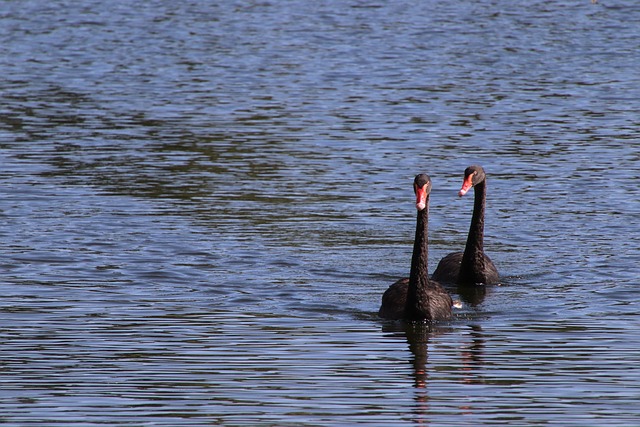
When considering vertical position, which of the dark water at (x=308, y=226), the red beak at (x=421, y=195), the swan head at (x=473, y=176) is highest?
the red beak at (x=421, y=195)

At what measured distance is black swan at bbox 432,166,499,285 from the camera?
1473 centimetres

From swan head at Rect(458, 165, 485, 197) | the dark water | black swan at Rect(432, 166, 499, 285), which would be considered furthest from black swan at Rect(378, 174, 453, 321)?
swan head at Rect(458, 165, 485, 197)

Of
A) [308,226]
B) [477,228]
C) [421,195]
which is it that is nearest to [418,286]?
[421,195]

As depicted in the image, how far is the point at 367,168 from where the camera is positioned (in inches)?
815

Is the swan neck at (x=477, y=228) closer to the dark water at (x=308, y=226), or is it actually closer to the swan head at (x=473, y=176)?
the swan head at (x=473, y=176)

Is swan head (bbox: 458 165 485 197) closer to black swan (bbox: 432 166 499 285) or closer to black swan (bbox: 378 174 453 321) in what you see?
black swan (bbox: 432 166 499 285)

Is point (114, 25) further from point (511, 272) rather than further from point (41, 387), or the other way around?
point (41, 387)

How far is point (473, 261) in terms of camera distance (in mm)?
14719

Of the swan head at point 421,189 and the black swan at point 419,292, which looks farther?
the black swan at point 419,292

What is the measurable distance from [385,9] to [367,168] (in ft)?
76.7

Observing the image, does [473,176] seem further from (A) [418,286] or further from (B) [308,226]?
(B) [308,226]

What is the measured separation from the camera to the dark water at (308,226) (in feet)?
33.1

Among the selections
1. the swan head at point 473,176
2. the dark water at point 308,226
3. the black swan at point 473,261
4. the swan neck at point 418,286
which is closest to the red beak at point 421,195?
the swan neck at point 418,286

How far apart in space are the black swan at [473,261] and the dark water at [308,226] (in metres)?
0.32
